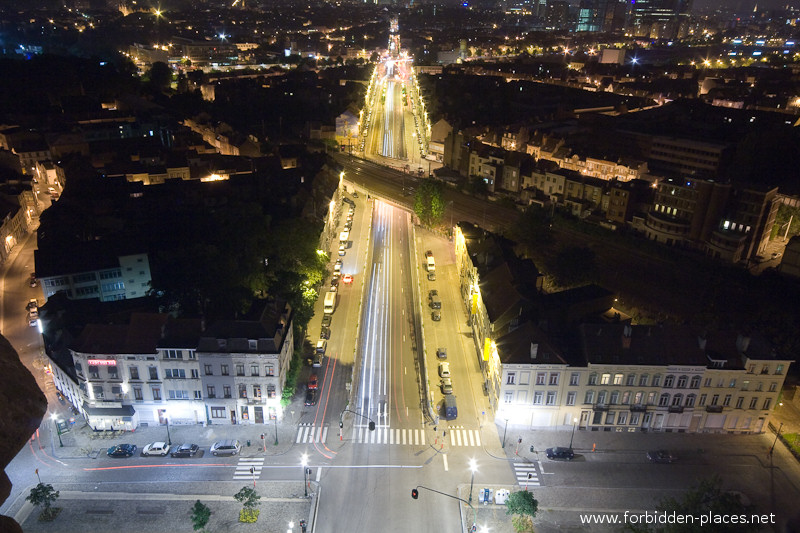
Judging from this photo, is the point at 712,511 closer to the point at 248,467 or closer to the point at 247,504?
the point at 247,504

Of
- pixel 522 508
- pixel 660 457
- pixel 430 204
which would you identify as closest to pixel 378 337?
pixel 522 508

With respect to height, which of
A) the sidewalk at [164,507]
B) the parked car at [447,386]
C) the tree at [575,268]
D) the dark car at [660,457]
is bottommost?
the sidewalk at [164,507]

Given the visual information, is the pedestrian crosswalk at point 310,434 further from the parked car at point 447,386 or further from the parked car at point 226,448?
the parked car at point 447,386

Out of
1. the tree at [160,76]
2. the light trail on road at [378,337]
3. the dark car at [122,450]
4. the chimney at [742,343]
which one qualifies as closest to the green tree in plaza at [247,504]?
the dark car at [122,450]

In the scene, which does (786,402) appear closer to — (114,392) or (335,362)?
(335,362)

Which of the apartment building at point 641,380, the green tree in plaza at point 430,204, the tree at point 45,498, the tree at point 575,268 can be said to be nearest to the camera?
the tree at point 45,498
